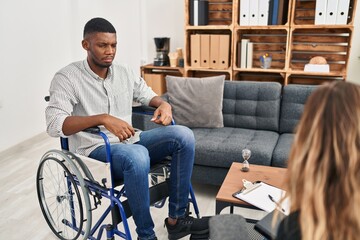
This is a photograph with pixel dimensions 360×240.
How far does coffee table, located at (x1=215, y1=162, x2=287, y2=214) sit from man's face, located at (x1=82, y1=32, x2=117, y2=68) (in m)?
0.92

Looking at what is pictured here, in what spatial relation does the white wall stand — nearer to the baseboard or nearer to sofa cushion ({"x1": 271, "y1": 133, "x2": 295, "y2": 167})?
the baseboard

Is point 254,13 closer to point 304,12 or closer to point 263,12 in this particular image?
point 263,12

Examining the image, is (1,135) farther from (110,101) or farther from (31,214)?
(110,101)

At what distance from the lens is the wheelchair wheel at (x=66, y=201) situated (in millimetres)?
1608

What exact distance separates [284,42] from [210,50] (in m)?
0.76

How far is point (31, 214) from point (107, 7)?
2.80 m

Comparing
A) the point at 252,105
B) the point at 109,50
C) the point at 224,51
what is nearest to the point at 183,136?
the point at 109,50

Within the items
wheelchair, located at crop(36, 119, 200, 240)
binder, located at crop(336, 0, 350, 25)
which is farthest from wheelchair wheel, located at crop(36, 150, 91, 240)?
binder, located at crop(336, 0, 350, 25)

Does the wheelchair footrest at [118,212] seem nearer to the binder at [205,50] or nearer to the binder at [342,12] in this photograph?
the binder at [205,50]

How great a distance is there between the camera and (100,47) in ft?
5.81

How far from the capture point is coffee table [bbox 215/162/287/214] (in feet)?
5.34

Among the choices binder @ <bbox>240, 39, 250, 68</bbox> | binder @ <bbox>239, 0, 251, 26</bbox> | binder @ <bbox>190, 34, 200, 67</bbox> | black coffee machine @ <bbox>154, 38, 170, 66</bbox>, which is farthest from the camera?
black coffee machine @ <bbox>154, 38, 170, 66</bbox>

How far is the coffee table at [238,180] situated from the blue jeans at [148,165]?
206 millimetres

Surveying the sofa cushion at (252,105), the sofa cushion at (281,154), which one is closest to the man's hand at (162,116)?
the sofa cushion at (281,154)
